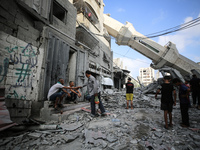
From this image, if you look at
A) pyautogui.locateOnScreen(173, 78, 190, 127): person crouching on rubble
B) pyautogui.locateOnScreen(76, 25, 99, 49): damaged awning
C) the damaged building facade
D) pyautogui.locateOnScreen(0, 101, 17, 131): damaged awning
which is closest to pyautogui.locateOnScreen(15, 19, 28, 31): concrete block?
the damaged building facade

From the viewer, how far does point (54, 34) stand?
16.0 ft

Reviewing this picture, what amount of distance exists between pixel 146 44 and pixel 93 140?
17.2 meters

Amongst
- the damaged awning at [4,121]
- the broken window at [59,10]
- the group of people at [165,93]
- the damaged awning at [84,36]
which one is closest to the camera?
the damaged awning at [4,121]

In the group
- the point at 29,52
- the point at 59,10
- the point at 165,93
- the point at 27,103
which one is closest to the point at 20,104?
the point at 27,103

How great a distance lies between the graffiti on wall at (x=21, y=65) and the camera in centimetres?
328

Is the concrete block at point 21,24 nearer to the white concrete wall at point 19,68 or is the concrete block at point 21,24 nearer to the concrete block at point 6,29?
the concrete block at point 6,29

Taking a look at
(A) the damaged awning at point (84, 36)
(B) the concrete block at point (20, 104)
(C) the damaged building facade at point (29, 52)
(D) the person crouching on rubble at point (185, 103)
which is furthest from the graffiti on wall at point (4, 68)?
(D) the person crouching on rubble at point (185, 103)

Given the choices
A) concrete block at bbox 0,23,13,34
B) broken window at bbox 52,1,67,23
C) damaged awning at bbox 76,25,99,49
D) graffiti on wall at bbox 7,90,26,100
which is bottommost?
graffiti on wall at bbox 7,90,26,100

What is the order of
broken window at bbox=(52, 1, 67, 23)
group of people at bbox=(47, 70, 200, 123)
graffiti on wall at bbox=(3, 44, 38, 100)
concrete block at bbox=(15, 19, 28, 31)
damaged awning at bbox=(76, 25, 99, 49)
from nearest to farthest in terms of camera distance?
group of people at bbox=(47, 70, 200, 123)
graffiti on wall at bbox=(3, 44, 38, 100)
concrete block at bbox=(15, 19, 28, 31)
broken window at bbox=(52, 1, 67, 23)
damaged awning at bbox=(76, 25, 99, 49)

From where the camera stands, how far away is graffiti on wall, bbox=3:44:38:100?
3276 millimetres

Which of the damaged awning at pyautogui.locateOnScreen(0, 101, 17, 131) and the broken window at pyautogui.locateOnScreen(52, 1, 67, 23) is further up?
the broken window at pyautogui.locateOnScreen(52, 1, 67, 23)

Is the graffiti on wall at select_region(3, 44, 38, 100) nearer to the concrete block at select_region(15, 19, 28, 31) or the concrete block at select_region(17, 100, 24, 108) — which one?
the concrete block at select_region(17, 100, 24, 108)

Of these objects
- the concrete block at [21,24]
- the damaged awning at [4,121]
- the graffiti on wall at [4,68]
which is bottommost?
the damaged awning at [4,121]

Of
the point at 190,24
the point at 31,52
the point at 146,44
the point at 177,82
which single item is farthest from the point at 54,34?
the point at 146,44
